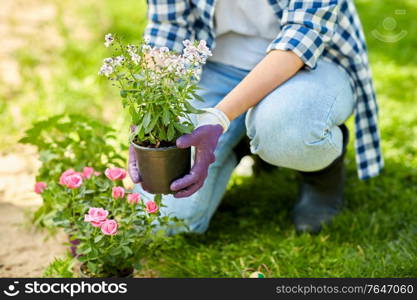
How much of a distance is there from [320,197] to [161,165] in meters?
0.77

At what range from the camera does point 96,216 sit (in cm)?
173

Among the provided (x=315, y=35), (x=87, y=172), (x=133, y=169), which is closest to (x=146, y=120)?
(x=133, y=169)

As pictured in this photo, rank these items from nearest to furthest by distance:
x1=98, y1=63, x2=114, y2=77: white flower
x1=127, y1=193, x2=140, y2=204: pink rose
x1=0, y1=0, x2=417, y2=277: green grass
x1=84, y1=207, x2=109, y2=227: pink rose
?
x1=98, y1=63, x2=114, y2=77: white flower, x1=84, y1=207, x2=109, y2=227: pink rose, x1=127, y1=193, x2=140, y2=204: pink rose, x1=0, y1=0, x2=417, y2=277: green grass

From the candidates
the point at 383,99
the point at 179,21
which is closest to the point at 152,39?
the point at 179,21

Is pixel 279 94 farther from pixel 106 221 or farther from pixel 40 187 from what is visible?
pixel 40 187

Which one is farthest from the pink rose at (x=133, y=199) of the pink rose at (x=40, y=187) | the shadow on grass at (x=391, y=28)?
the shadow on grass at (x=391, y=28)

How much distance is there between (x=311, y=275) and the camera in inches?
77.2

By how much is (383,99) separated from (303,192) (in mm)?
987

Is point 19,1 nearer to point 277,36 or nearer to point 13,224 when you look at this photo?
point 13,224

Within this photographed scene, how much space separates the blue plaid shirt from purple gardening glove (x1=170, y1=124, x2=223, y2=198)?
0.35 m

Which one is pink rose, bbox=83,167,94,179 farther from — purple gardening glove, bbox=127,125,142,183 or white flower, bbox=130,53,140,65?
white flower, bbox=130,53,140,65

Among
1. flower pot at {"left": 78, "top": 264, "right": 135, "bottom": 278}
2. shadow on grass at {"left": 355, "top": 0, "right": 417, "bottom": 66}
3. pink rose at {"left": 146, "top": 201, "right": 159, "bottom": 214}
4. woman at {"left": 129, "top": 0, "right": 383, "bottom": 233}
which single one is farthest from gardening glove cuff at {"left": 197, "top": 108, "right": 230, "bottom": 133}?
shadow on grass at {"left": 355, "top": 0, "right": 417, "bottom": 66}

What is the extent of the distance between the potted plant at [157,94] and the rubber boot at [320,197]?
68 cm

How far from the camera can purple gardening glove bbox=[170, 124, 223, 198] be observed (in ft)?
5.52
